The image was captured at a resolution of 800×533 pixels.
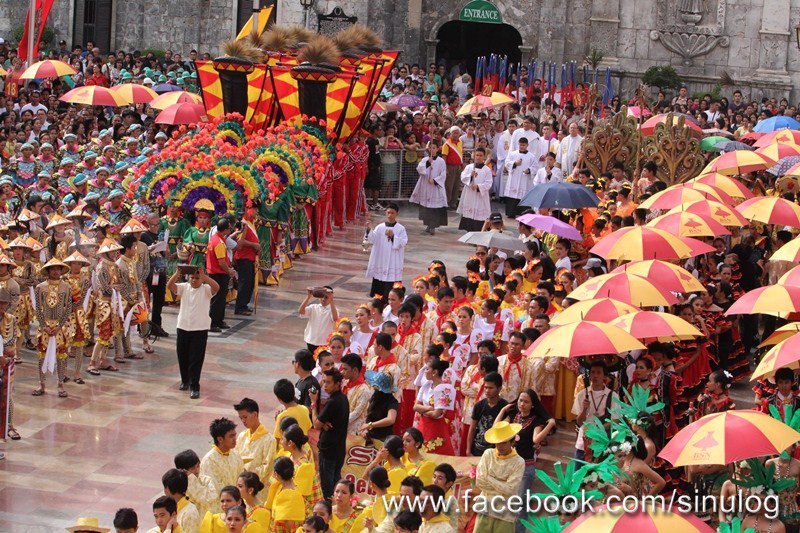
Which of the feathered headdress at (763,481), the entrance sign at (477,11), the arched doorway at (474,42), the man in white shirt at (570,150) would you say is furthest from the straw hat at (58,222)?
the arched doorway at (474,42)

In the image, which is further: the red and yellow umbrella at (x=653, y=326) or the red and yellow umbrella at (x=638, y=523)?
the red and yellow umbrella at (x=653, y=326)

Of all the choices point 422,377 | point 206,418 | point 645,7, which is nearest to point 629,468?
point 422,377

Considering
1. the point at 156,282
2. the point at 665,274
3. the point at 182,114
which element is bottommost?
the point at 156,282

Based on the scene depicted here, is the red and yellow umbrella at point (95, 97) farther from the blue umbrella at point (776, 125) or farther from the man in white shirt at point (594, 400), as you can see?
the man in white shirt at point (594, 400)

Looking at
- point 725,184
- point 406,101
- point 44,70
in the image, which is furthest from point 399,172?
point 725,184

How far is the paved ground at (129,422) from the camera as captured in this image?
1165 cm

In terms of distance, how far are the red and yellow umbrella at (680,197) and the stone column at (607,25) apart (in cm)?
1858

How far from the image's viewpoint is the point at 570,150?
24047mm

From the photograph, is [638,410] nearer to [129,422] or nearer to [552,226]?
[129,422]

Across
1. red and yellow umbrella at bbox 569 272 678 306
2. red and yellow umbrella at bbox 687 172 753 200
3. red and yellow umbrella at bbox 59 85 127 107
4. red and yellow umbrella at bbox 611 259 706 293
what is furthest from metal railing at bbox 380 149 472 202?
red and yellow umbrella at bbox 569 272 678 306

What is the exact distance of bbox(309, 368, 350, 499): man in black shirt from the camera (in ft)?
37.5

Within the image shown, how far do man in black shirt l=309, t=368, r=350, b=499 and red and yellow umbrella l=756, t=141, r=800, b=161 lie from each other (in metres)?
→ 10.0

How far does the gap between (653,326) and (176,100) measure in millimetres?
14557

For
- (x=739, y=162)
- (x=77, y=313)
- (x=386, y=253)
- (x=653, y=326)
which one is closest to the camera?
(x=653, y=326)
